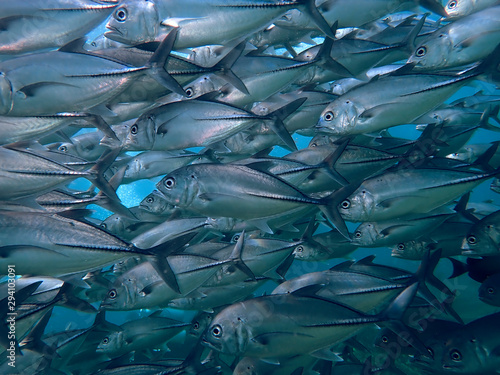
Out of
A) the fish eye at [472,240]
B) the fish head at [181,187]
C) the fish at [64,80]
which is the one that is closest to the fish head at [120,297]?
the fish head at [181,187]

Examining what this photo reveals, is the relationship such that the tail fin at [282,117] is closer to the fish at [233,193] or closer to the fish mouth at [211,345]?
the fish at [233,193]

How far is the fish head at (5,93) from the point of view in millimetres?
2326

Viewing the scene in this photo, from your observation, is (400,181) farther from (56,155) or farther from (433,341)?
(56,155)

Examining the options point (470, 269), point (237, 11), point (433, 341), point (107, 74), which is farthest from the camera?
point (470, 269)

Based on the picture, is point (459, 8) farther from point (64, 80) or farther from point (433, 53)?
point (64, 80)

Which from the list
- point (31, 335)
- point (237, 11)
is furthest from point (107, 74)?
point (31, 335)

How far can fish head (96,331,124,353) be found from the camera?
436 cm

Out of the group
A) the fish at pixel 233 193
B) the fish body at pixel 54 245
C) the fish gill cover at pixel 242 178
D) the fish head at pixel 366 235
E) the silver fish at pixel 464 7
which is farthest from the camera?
the fish head at pixel 366 235

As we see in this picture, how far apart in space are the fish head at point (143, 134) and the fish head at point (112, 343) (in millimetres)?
2758

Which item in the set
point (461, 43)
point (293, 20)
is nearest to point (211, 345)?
point (293, 20)

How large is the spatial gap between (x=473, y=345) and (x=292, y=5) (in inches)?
136

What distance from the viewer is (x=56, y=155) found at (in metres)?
3.37

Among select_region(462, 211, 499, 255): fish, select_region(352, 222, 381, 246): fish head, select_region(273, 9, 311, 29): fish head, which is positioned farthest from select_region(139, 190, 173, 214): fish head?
select_region(462, 211, 499, 255): fish

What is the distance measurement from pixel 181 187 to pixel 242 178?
0.54m
